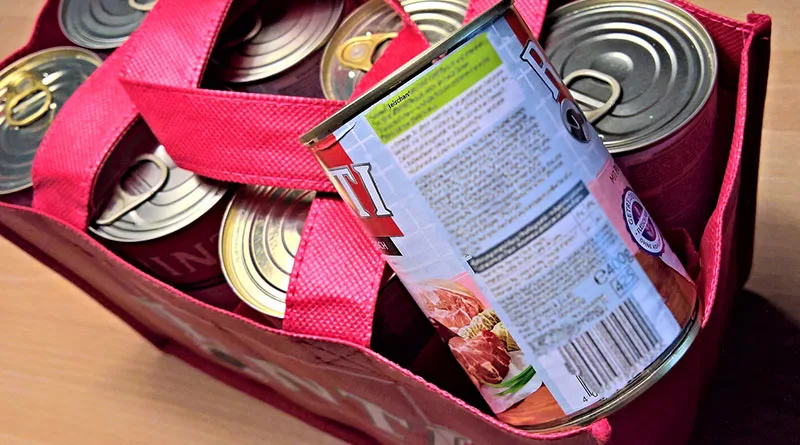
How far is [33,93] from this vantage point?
0.82 metres

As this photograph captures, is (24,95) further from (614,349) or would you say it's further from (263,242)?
(614,349)

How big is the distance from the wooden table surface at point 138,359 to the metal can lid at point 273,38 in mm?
393

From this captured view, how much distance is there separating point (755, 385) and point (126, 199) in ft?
2.03

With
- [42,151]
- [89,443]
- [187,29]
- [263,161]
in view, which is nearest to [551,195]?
[263,161]

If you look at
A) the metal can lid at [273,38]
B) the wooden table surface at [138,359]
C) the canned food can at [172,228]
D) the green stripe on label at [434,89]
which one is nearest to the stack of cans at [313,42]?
the metal can lid at [273,38]

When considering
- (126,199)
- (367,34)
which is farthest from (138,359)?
(367,34)

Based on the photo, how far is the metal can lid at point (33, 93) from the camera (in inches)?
30.9

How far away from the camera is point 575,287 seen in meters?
0.48

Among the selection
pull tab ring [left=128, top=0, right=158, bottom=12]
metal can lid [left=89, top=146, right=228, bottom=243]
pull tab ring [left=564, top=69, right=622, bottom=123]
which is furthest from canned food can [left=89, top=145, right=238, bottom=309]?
pull tab ring [left=564, top=69, right=622, bottom=123]

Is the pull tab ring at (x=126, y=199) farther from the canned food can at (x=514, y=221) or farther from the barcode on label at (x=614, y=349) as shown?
the barcode on label at (x=614, y=349)

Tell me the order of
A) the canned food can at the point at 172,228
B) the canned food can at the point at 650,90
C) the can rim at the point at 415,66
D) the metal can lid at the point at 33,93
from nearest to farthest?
the can rim at the point at 415,66 → the canned food can at the point at 650,90 → the canned food can at the point at 172,228 → the metal can lid at the point at 33,93

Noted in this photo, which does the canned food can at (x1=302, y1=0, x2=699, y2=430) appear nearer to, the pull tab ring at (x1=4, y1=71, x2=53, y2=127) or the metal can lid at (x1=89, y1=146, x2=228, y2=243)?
the metal can lid at (x1=89, y1=146, x2=228, y2=243)

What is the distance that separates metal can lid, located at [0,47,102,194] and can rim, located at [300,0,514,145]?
0.47m

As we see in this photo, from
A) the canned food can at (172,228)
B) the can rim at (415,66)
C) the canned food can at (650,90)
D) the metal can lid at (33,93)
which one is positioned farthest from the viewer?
the metal can lid at (33,93)
